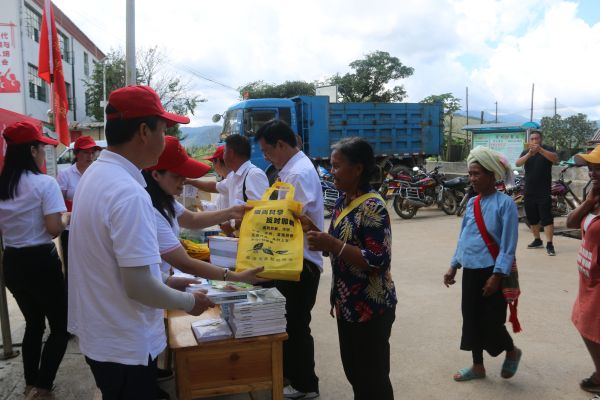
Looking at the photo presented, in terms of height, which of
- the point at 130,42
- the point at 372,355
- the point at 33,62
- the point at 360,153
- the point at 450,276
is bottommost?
the point at 372,355

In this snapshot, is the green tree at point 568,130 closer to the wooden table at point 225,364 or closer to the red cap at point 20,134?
the wooden table at point 225,364

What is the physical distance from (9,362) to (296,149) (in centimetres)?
282

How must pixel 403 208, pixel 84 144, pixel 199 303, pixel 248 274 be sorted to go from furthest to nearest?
pixel 403 208 < pixel 84 144 < pixel 248 274 < pixel 199 303

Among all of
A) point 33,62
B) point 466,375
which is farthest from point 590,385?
point 33,62

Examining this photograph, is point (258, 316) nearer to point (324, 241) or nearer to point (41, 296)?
point (324, 241)

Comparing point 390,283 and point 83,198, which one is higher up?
point 83,198

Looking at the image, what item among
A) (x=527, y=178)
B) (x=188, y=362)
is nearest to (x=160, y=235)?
(x=188, y=362)

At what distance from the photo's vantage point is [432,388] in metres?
3.14

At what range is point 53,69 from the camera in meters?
4.63

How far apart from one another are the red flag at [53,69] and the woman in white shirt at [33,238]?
5.89 feet

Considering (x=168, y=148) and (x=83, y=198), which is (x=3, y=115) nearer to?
→ (x=168, y=148)

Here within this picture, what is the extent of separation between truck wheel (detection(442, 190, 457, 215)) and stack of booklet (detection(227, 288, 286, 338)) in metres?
9.18

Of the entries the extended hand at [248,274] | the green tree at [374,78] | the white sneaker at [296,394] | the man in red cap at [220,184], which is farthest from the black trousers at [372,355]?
the green tree at [374,78]

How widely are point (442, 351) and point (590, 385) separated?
1.01m
